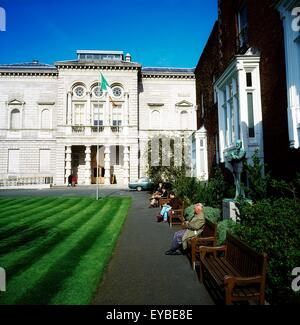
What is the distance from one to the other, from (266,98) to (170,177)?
1518 centimetres

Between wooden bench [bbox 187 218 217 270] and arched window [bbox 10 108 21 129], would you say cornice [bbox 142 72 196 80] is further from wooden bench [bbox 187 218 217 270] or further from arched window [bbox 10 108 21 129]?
wooden bench [bbox 187 218 217 270]

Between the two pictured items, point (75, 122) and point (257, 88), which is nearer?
point (257, 88)

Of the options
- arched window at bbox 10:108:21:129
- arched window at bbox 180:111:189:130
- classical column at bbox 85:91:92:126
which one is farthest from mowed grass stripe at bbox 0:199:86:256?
arched window at bbox 180:111:189:130

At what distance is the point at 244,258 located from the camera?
4879 mm

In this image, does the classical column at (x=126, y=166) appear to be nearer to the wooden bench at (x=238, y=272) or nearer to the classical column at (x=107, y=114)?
the classical column at (x=107, y=114)

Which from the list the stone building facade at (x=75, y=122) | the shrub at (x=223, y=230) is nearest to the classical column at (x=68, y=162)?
the stone building facade at (x=75, y=122)

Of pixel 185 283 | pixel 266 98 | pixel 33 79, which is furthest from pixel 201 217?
pixel 33 79

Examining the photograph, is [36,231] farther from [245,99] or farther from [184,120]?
[184,120]

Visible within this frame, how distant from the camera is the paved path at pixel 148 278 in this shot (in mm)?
4934

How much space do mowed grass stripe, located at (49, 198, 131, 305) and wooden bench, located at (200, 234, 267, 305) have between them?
2.30 meters

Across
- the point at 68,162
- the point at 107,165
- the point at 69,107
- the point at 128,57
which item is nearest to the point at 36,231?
the point at 107,165

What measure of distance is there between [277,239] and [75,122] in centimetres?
3782

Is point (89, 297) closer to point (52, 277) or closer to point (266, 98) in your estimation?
point (52, 277)

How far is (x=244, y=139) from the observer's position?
11.0 m
